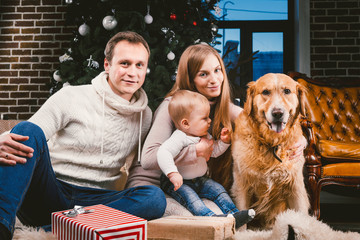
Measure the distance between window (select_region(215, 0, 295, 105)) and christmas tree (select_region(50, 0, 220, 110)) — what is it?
109cm

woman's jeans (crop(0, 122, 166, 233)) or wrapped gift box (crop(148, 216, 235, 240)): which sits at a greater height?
woman's jeans (crop(0, 122, 166, 233))

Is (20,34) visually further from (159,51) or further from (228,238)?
(228,238)

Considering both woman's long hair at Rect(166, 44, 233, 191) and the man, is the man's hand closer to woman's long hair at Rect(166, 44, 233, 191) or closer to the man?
the man

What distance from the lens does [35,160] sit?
1280 millimetres

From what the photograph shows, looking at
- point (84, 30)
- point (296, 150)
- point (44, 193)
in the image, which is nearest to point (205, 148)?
point (296, 150)

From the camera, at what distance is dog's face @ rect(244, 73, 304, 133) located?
1456 mm

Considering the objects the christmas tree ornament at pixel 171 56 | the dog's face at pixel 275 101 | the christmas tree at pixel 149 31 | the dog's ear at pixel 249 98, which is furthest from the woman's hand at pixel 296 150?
the christmas tree ornament at pixel 171 56

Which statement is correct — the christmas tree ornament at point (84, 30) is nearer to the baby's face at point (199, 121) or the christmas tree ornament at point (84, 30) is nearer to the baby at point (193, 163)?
the baby at point (193, 163)

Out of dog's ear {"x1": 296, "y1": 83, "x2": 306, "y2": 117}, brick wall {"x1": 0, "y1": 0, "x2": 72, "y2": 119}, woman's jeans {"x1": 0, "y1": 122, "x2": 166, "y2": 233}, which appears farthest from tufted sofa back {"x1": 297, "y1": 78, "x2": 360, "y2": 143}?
brick wall {"x1": 0, "y1": 0, "x2": 72, "y2": 119}

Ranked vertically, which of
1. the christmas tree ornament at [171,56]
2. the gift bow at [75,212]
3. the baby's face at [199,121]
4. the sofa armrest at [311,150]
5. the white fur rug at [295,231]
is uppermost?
the christmas tree ornament at [171,56]

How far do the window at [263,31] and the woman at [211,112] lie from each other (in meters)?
1.84

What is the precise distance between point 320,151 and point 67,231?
6.04 ft

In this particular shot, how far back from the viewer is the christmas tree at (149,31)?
2.18 metres

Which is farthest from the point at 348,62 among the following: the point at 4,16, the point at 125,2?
the point at 4,16
